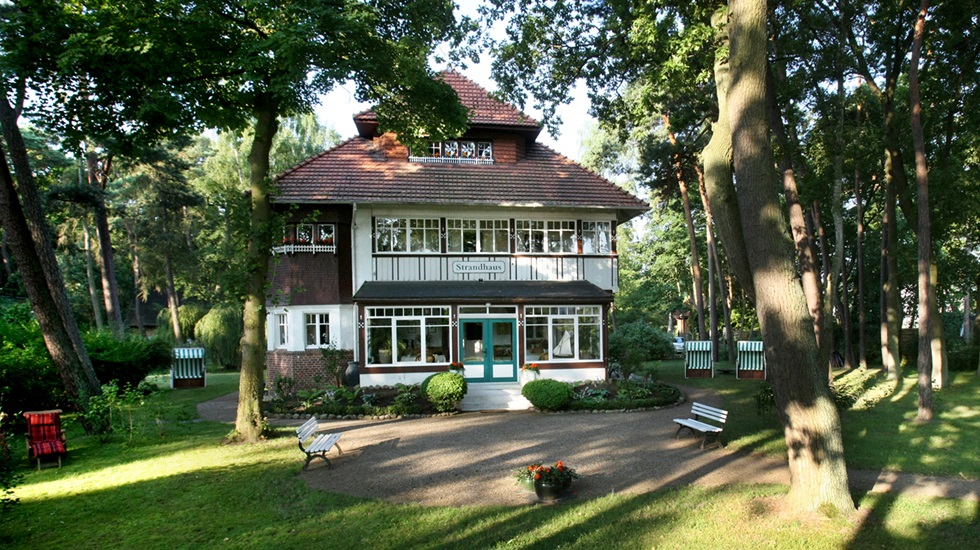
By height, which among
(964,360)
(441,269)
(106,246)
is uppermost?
(106,246)

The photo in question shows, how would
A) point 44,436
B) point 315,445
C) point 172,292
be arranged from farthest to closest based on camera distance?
point 172,292, point 44,436, point 315,445

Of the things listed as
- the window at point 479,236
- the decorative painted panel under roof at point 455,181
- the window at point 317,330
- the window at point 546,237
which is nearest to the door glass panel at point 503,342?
the window at point 479,236

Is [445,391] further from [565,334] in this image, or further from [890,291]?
[890,291]

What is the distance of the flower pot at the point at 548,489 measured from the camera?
762cm

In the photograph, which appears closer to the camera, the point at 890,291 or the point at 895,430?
the point at 895,430

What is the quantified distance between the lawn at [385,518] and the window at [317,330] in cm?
890

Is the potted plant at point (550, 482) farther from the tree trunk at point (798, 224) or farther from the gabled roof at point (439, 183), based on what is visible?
the gabled roof at point (439, 183)

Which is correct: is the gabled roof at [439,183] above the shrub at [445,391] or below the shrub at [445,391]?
above

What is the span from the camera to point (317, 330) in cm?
1862

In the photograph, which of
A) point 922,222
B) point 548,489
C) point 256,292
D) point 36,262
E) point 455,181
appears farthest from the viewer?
point 455,181

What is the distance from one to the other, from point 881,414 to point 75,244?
Answer: 3898 centimetres

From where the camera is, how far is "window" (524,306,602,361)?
59.4 feet

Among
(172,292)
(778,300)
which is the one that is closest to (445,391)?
(778,300)

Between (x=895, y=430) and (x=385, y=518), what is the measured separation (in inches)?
410
